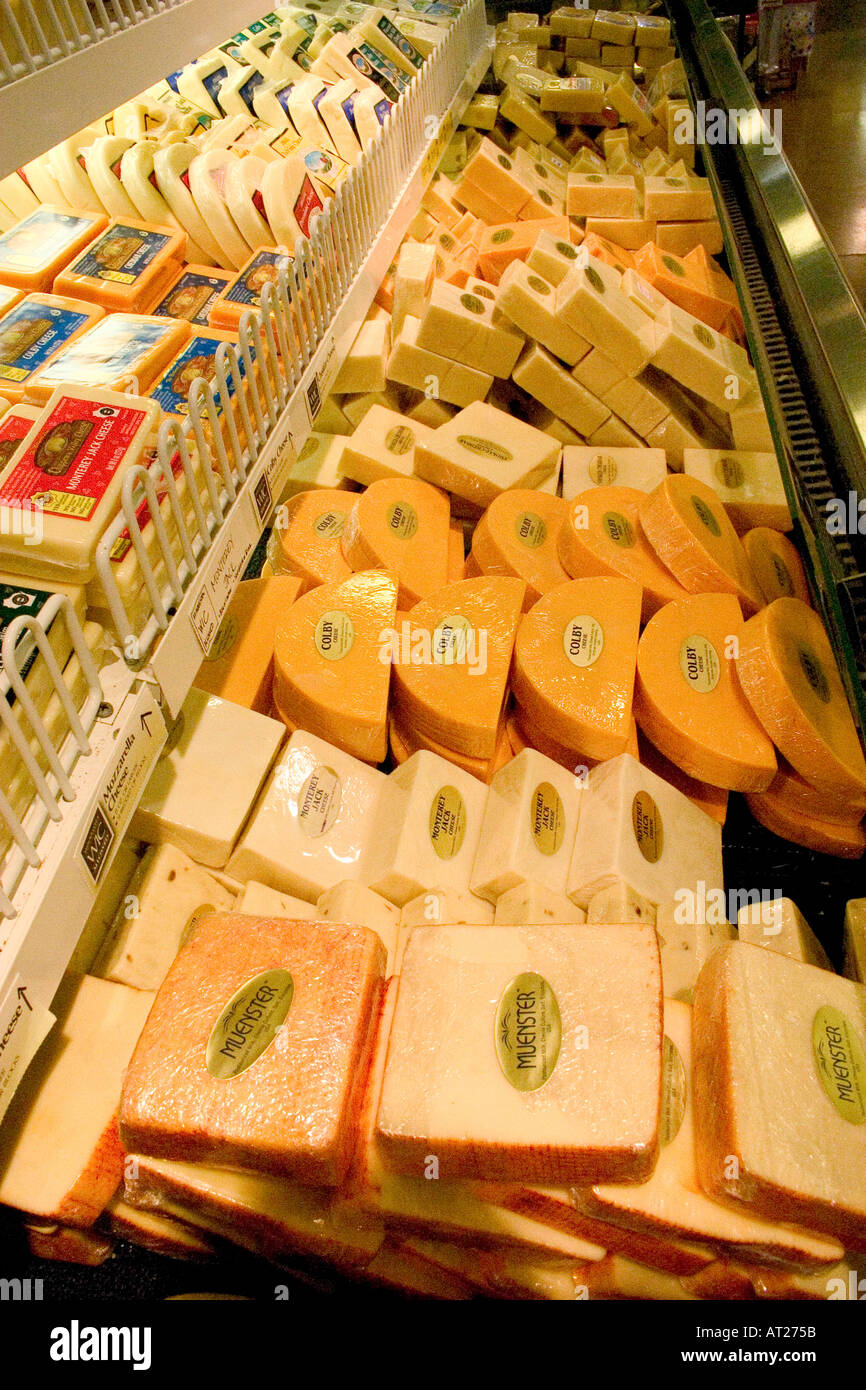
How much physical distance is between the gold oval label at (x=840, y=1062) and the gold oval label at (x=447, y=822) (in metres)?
0.62

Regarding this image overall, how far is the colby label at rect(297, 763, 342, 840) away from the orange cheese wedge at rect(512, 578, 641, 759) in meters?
0.44

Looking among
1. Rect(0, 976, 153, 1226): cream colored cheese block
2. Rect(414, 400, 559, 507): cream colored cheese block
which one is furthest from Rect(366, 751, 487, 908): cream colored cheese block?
Rect(414, 400, 559, 507): cream colored cheese block

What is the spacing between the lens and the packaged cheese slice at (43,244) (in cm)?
190

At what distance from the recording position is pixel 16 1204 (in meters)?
1.06

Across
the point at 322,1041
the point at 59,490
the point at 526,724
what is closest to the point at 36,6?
the point at 59,490

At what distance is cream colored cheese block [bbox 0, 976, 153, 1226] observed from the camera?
3.50 feet

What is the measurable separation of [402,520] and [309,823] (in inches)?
32.5

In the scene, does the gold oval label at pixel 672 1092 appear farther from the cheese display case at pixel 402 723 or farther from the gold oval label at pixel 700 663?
the gold oval label at pixel 700 663

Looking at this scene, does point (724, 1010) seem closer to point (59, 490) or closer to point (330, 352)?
point (59, 490)

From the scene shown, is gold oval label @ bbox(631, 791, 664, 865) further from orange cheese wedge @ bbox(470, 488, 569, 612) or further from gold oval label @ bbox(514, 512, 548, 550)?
gold oval label @ bbox(514, 512, 548, 550)

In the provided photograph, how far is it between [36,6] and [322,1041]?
1.77 m

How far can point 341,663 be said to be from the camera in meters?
1.58

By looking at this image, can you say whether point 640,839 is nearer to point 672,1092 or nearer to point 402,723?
point 672,1092

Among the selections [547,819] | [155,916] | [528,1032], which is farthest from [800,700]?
[155,916]
